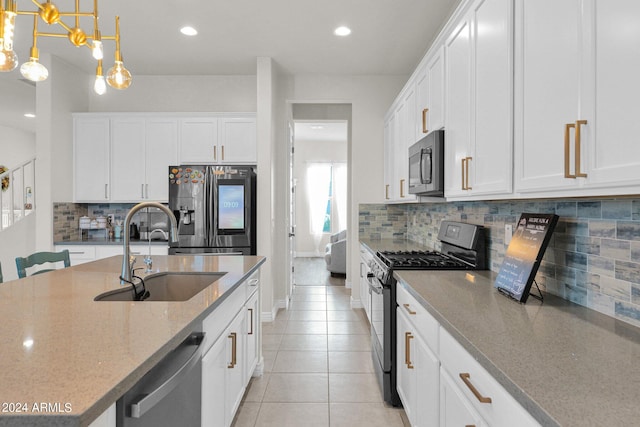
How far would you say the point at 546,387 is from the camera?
0.80 m

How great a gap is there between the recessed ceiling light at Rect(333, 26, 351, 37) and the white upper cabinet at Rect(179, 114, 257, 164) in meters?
1.34

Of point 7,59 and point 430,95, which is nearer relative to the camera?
point 7,59

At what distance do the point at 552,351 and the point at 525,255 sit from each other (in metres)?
0.61

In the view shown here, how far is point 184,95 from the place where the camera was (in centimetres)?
447

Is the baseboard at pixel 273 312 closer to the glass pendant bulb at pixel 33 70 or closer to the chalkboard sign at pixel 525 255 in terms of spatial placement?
the chalkboard sign at pixel 525 255

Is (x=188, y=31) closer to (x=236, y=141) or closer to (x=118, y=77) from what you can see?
(x=236, y=141)

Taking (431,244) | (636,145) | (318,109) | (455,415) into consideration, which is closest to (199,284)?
(455,415)

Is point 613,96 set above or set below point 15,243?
above

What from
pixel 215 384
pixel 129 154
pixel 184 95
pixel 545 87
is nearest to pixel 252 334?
pixel 215 384

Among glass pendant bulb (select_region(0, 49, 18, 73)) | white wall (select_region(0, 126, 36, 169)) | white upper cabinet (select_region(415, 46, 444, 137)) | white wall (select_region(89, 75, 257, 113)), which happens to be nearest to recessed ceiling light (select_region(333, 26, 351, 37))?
white upper cabinet (select_region(415, 46, 444, 137))

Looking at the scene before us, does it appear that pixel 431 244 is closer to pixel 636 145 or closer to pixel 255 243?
pixel 255 243

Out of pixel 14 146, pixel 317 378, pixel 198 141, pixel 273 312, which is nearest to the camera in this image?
pixel 317 378

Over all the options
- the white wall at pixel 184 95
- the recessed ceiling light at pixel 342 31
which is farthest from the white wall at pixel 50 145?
the recessed ceiling light at pixel 342 31

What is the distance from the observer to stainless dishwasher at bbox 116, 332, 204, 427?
854 millimetres
